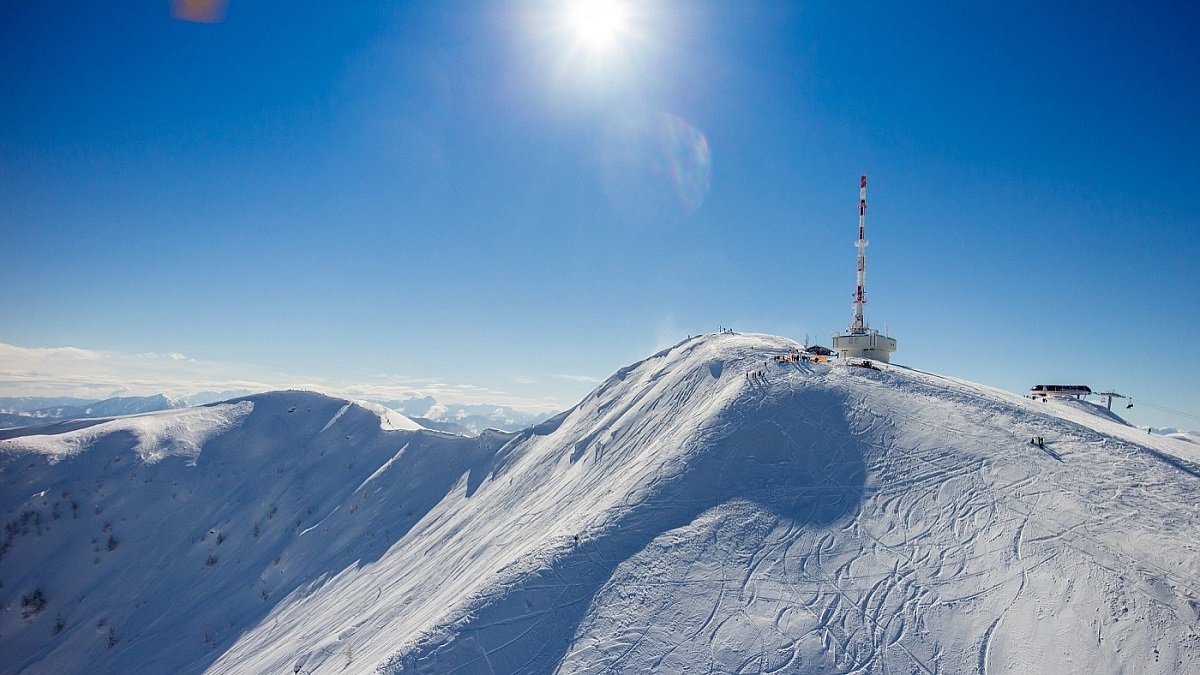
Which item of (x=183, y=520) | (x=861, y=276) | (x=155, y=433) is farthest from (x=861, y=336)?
(x=155, y=433)

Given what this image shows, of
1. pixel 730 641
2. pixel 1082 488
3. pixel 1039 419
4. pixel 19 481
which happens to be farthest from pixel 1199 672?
pixel 19 481

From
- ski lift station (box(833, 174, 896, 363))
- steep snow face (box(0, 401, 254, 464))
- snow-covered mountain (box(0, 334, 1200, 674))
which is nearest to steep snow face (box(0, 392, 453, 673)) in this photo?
steep snow face (box(0, 401, 254, 464))

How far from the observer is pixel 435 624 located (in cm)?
1588

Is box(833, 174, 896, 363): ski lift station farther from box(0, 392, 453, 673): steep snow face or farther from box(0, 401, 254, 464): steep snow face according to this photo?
box(0, 401, 254, 464): steep snow face

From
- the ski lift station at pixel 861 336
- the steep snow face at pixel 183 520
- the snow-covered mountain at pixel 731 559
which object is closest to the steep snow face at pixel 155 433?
the steep snow face at pixel 183 520

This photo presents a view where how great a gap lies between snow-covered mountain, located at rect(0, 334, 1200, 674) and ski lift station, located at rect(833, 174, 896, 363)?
12276mm

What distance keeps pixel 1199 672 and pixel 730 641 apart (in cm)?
1023

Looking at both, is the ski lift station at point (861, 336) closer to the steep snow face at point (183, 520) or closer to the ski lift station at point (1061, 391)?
the ski lift station at point (1061, 391)

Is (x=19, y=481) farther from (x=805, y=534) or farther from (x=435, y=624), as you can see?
(x=805, y=534)

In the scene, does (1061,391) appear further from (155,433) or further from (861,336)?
(155,433)

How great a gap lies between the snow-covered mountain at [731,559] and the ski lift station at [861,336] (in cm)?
1228

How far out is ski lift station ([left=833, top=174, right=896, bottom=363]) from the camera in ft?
147

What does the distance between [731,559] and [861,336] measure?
35.6 metres

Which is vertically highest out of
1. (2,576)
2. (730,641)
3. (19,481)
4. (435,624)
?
(730,641)
